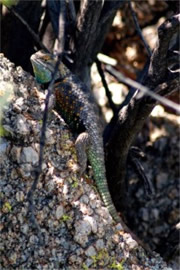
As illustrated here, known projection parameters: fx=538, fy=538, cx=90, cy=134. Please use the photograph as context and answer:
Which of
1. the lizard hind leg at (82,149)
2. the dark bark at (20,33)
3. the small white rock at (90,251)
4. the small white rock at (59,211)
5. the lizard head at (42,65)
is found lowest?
the small white rock at (90,251)

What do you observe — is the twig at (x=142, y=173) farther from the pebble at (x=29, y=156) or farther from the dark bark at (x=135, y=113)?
the pebble at (x=29, y=156)

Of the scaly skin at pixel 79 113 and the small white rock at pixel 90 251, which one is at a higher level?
the scaly skin at pixel 79 113

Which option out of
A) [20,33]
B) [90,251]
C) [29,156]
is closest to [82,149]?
[29,156]

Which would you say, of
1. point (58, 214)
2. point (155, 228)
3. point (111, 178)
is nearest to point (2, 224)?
point (58, 214)

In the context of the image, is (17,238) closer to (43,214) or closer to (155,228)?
(43,214)

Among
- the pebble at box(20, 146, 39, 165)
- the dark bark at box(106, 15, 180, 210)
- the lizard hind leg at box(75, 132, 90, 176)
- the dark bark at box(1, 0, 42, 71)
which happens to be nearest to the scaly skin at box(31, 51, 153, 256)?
the lizard hind leg at box(75, 132, 90, 176)

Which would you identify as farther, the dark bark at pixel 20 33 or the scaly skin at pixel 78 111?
the dark bark at pixel 20 33

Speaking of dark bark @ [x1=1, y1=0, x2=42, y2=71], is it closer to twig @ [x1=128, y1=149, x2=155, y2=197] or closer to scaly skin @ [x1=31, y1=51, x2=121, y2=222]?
scaly skin @ [x1=31, y1=51, x2=121, y2=222]

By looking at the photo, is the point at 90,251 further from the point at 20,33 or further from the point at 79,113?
the point at 20,33

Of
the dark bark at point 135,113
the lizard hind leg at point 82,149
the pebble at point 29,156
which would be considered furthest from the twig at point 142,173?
the pebble at point 29,156
